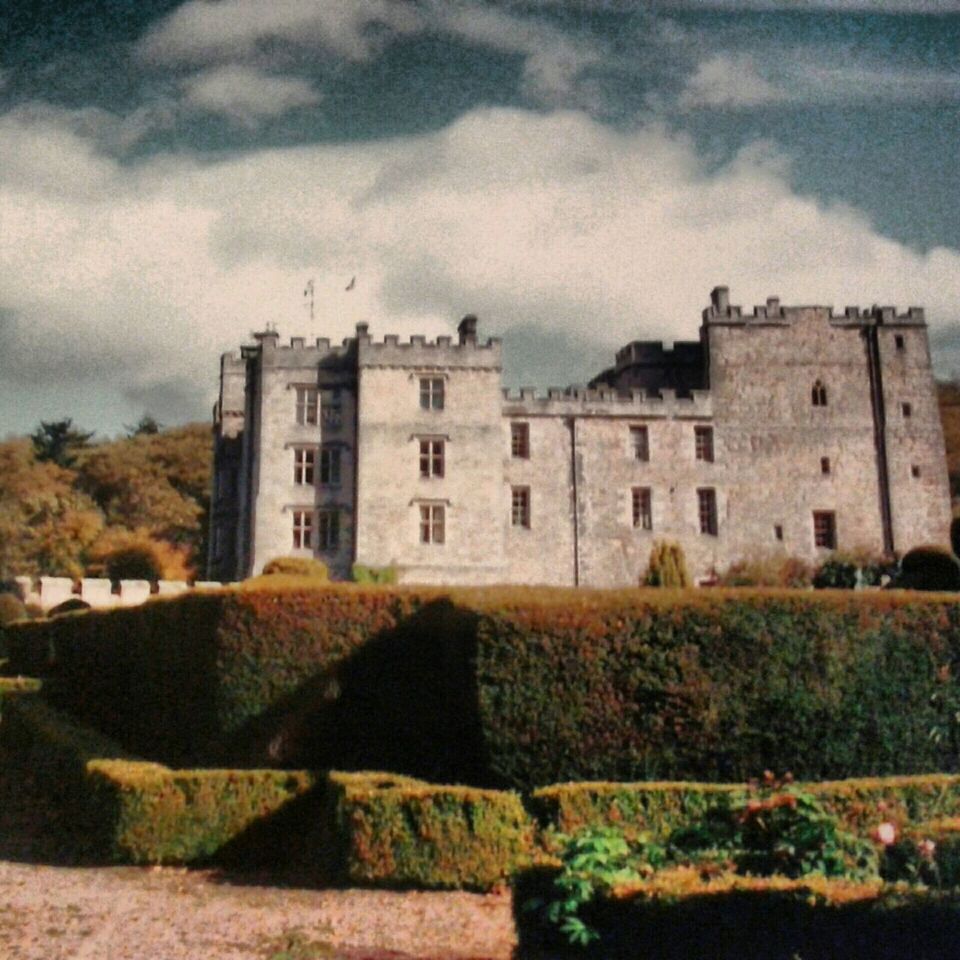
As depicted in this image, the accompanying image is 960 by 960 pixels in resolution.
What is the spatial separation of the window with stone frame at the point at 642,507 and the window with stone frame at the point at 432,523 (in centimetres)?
719

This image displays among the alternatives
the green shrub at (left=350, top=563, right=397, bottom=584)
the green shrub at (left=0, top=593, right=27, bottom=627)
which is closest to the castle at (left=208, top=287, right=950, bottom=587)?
the green shrub at (left=350, top=563, right=397, bottom=584)

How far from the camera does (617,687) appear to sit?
10.4 meters

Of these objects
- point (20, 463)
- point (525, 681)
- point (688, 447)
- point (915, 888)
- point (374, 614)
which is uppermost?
point (20, 463)

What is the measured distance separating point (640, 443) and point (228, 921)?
3217 centimetres

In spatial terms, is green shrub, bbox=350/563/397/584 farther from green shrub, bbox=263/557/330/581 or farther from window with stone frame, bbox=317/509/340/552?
green shrub, bbox=263/557/330/581

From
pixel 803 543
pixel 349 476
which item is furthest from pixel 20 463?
pixel 803 543

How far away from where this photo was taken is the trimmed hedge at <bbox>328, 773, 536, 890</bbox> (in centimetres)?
943

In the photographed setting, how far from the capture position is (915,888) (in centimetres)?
573

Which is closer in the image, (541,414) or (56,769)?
(56,769)

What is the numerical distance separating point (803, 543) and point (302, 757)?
30.1m

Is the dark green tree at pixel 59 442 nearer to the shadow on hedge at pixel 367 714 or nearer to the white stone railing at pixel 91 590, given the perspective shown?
the white stone railing at pixel 91 590

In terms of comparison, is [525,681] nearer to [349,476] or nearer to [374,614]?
[374,614]

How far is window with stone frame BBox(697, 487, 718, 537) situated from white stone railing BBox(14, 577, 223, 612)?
57.2 ft

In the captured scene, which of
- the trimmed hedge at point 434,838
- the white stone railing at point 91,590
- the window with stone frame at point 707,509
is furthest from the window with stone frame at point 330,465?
the trimmed hedge at point 434,838
